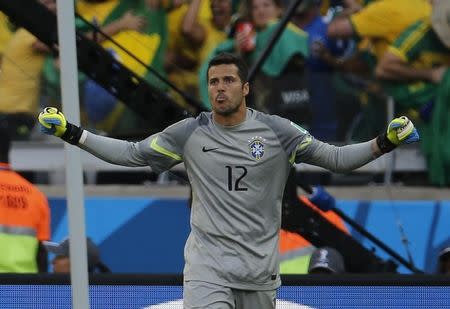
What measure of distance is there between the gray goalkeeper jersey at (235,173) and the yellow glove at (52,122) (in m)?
0.19

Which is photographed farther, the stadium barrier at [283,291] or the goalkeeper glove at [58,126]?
the stadium barrier at [283,291]

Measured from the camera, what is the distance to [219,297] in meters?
6.64

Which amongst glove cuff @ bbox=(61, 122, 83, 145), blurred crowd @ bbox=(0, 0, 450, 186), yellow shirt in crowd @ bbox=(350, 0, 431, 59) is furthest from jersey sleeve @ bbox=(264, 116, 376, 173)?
yellow shirt in crowd @ bbox=(350, 0, 431, 59)

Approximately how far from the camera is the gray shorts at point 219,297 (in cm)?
662

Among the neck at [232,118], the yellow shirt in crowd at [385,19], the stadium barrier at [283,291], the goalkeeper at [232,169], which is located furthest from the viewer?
the yellow shirt in crowd at [385,19]

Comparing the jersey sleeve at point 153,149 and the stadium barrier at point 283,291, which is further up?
the jersey sleeve at point 153,149

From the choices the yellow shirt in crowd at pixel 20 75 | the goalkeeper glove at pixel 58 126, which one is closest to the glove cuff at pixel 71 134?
the goalkeeper glove at pixel 58 126

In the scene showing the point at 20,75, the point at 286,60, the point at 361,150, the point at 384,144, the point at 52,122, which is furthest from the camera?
the point at 286,60

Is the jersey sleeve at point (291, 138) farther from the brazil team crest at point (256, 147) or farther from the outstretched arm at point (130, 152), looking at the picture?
the outstretched arm at point (130, 152)

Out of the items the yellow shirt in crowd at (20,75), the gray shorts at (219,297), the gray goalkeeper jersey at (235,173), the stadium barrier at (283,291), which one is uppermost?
the yellow shirt in crowd at (20,75)

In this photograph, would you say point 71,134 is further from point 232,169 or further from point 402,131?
point 402,131

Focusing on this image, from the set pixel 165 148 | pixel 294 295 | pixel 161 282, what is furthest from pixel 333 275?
pixel 165 148

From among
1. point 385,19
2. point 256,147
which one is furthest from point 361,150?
point 385,19

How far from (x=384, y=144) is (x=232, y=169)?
29.8 inches
